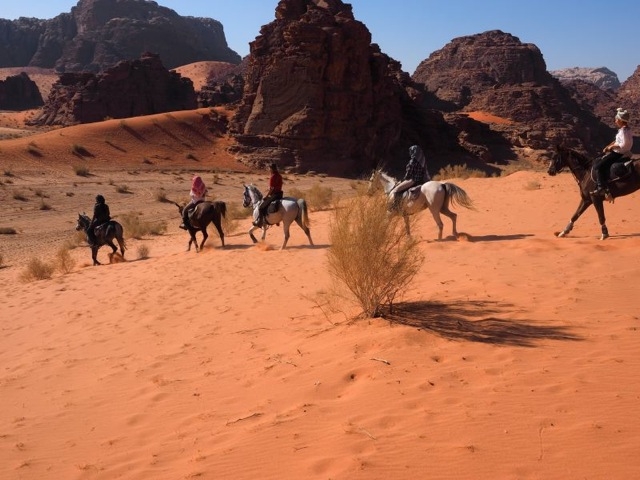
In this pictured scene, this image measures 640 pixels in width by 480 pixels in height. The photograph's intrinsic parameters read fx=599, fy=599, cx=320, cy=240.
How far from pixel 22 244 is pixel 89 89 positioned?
45446 mm

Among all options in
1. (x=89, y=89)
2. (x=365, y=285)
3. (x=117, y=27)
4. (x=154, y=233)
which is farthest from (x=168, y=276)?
(x=117, y=27)

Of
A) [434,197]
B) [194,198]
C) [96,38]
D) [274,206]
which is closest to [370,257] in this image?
[434,197]

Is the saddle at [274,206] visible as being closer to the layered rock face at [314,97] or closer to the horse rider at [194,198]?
the horse rider at [194,198]

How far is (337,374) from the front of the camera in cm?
561

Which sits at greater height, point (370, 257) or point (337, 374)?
point (370, 257)

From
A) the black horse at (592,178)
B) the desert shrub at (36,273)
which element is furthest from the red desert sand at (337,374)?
the desert shrub at (36,273)

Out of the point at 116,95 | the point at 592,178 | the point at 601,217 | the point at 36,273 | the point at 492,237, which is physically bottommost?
the point at 36,273

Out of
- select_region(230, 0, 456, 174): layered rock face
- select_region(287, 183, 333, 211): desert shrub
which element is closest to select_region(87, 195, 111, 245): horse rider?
select_region(287, 183, 333, 211): desert shrub

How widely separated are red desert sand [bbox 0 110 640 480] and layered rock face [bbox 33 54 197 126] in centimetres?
5299

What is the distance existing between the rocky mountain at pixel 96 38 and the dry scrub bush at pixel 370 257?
111 meters

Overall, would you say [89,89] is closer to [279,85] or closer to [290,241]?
[279,85]

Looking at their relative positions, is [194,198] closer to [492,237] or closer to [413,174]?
[413,174]

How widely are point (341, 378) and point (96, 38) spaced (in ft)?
407

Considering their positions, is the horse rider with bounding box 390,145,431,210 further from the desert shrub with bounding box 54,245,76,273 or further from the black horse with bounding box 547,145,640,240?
the desert shrub with bounding box 54,245,76,273
